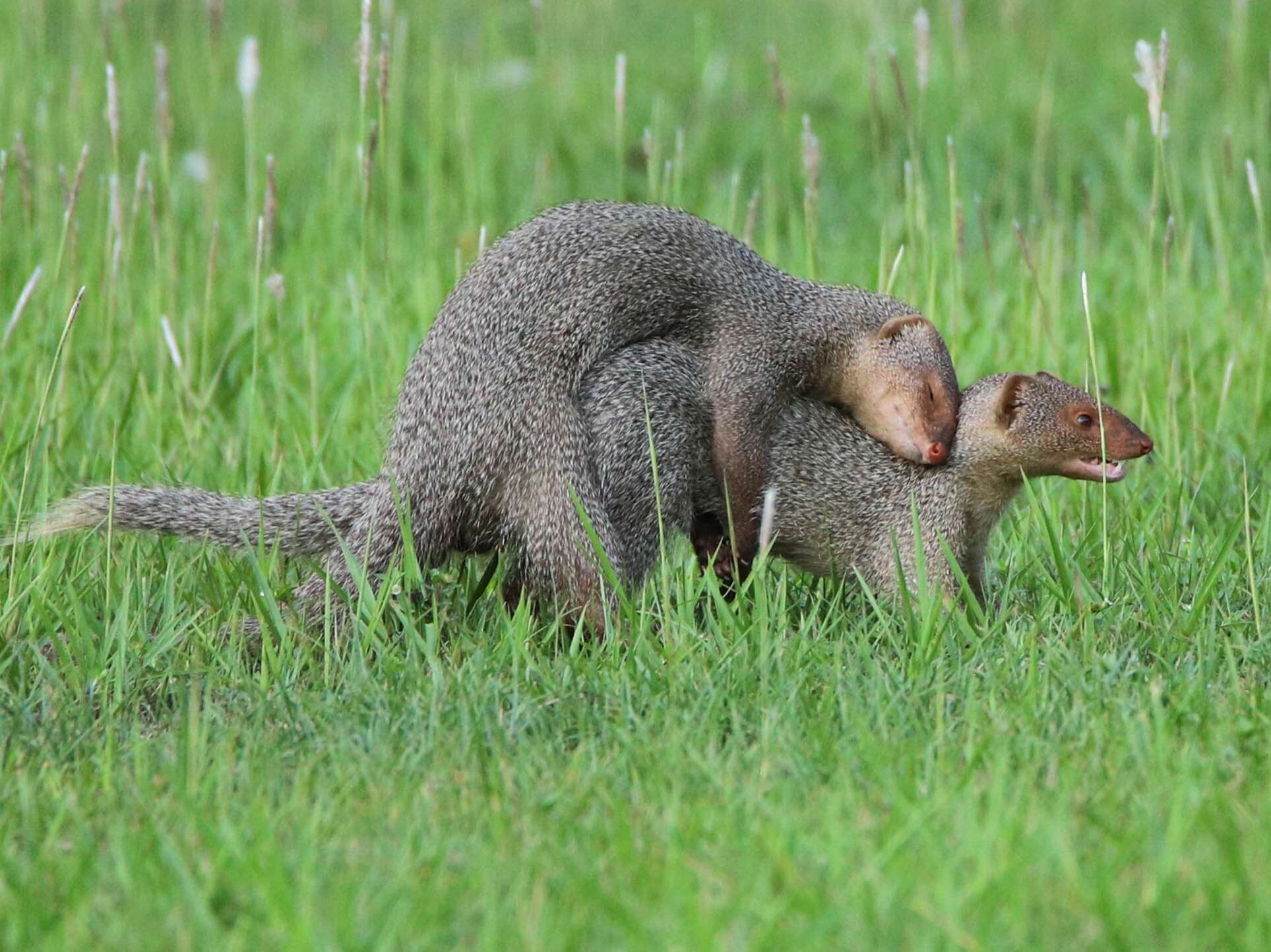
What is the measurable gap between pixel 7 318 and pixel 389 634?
222 cm

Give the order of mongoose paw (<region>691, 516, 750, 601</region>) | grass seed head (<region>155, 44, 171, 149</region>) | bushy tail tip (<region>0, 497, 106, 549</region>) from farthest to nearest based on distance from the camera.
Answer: grass seed head (<region>155, 44, 171, 149</region>), mongoose paw (<region>691, 516, 750, 601</region>), bushy tail tip (<region>0, 497, 106, 549</region>)

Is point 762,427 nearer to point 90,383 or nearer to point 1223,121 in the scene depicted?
point 90,383

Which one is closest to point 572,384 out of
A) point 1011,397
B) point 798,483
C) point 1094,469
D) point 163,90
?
point 798,483

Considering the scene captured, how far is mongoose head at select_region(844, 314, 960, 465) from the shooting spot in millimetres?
3635

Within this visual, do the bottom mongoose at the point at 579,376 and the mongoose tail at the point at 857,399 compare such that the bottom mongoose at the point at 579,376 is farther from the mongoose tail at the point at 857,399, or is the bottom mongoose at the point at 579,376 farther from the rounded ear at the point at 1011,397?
the rounded ear at the point at 1011,397

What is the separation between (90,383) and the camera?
4.27 meters

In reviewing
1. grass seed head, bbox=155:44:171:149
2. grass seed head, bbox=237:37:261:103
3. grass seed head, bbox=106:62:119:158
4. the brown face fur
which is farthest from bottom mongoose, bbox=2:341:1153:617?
grass seed head, bbox=155:44:171:149

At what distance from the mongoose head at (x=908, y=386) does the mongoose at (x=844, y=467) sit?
37 millimetres

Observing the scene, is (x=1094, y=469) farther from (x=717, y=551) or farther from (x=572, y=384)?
(x=572, y=384)

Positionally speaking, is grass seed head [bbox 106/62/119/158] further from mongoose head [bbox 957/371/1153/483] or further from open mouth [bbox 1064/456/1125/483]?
open mouth [bbox 1064/456/1125/483]

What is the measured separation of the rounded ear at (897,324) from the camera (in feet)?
12.1

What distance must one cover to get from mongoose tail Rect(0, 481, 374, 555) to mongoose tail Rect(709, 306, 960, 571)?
776mm

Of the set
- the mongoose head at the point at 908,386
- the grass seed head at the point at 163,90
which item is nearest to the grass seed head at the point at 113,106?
the grass seed head at the point at 163,90

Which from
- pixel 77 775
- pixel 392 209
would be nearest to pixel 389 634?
pixel 77 775
